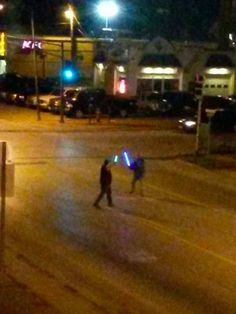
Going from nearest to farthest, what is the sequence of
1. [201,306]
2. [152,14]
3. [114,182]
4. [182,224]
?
[201,306] → [182,224] → [114,182] → [152,14]

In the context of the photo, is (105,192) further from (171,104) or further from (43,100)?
(171,104)

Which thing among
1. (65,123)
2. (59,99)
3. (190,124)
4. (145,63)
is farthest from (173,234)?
(145,63)

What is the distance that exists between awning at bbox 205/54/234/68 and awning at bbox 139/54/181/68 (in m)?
2.41

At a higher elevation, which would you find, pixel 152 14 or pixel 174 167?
pixel 152 14

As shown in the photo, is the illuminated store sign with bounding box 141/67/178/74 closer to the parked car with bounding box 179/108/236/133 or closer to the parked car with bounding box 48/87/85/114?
the parked car with bounding box 48/87/85/114

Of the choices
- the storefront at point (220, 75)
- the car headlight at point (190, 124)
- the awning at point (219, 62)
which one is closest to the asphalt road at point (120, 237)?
the car headlight at point (190, 124)

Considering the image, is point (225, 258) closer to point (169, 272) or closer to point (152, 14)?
point (169, 272)

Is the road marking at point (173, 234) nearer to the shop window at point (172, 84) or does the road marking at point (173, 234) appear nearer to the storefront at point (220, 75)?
the shop window at point (172, 84)

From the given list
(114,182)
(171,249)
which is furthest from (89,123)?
(171,249)

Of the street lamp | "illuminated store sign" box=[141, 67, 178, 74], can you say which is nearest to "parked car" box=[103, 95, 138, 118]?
"illuminated store sign" box=[141, 67, 178, 74]

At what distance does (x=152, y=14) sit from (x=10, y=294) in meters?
74.8

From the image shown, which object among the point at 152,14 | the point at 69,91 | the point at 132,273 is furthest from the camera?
the point at 152,14

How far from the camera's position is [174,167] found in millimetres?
38406

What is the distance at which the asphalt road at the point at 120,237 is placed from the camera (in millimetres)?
17812
